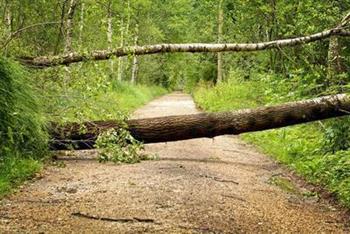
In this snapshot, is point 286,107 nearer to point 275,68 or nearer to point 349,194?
point 349,194

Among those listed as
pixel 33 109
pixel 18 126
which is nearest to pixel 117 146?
pixel 33 109

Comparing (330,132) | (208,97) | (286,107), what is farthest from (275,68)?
(330,132)

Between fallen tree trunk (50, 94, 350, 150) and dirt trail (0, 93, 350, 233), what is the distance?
23.7 inches

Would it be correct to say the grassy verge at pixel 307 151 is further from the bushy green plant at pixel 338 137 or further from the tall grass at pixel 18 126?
the tall grass at pixel 18 126

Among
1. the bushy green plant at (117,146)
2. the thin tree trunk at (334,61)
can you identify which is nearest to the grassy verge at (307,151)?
the thin tree trunk at (334,61)

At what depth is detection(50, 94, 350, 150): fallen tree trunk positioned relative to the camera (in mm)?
9461

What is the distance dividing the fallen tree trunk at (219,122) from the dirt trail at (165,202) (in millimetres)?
601

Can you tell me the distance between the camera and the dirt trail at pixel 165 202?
5445 millimetres

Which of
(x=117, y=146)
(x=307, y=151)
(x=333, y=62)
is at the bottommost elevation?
(x=307, y=151)

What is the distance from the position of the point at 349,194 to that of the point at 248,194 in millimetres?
1296

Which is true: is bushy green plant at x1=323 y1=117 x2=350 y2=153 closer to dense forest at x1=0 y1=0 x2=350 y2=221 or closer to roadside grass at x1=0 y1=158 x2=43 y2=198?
dense forest at x1=0 y1=0 x2=350 y2=221

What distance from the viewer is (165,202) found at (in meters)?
6.27

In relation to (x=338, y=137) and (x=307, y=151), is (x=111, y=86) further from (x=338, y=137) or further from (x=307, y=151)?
(x=338, y=137)

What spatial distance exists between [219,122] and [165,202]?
3710 mm
